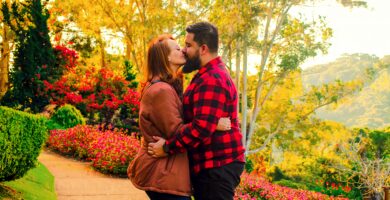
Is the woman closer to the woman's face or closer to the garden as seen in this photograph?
the woman's face

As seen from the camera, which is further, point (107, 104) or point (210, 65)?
point (107, 104)

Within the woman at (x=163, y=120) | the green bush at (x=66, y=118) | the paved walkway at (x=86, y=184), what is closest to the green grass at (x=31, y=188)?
the paved walkway at (x=86, y=184)

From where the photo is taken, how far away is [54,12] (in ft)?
90.2

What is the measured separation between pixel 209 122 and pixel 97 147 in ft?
27.7

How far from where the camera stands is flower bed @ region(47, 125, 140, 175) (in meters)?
10.1

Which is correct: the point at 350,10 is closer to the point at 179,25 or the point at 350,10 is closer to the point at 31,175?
the point at 179,25

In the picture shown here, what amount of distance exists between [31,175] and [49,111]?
10256 mm

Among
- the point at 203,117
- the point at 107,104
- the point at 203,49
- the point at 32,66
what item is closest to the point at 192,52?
the point at 203,49

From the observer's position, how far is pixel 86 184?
8.57 metres

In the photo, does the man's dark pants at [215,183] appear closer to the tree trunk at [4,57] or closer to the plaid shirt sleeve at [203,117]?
the plaid shirt sleeve at [203,117]

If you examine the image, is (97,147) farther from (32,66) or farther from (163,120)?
(163,120)

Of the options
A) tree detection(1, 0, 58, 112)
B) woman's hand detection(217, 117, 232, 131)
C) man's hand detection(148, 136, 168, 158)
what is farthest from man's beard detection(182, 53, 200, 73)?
tree detection(1, 0, 58, 112)

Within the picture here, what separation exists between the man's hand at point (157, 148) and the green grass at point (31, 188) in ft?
10.8

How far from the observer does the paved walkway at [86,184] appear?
775 cm
